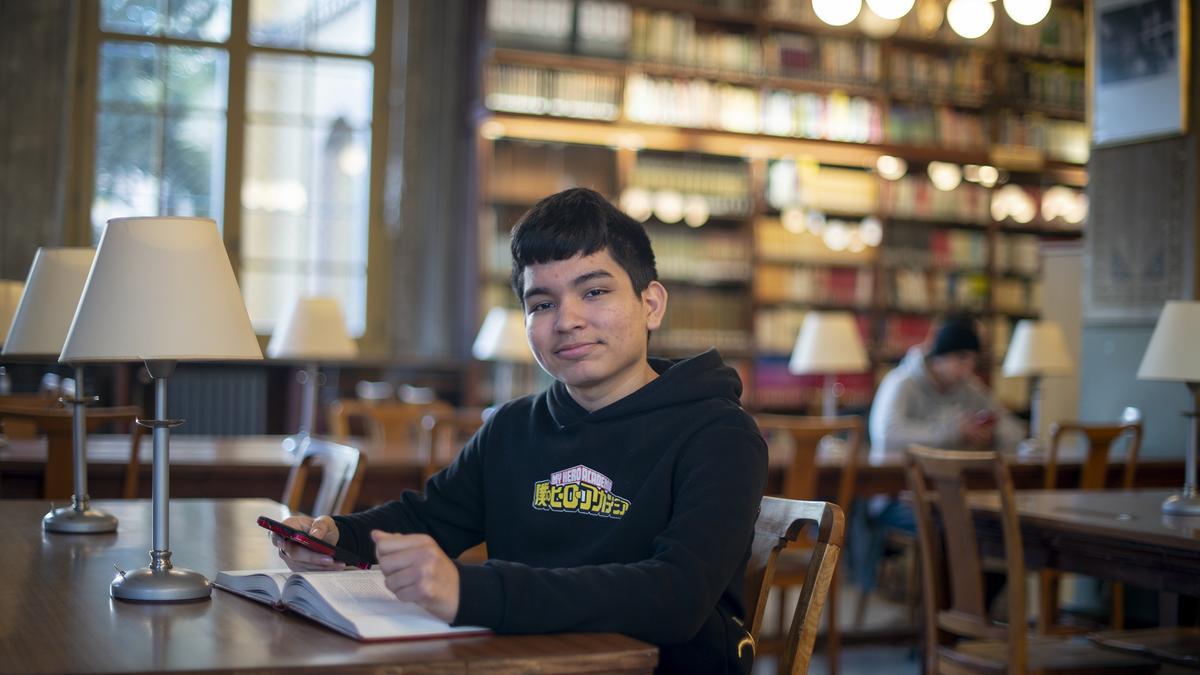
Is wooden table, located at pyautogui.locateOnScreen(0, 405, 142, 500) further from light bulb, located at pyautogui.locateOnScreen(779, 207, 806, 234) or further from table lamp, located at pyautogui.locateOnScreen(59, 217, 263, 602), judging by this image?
light bulb, located at pyautogui.locateOnScreen(779, 207, 806, 234)

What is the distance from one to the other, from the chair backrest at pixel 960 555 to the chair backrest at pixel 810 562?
4.12 feet

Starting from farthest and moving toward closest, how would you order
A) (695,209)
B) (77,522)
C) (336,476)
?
(695,209) → (336,476) → (77,522)

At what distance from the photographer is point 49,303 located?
7.16 ft


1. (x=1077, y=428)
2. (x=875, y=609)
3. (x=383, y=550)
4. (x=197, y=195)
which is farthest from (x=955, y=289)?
(x=383, y=550)

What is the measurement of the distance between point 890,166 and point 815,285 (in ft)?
2.86

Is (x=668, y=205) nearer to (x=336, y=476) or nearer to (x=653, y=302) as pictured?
(x=336, y=476)


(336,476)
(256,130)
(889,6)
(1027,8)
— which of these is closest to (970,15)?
(1027,8)

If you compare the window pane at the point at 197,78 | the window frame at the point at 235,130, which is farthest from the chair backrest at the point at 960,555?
the window pane at the point at 197,78

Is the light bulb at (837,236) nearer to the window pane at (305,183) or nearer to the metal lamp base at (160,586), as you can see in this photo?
the window pane at (305,183)

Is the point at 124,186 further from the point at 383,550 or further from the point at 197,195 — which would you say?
the point at 383,550

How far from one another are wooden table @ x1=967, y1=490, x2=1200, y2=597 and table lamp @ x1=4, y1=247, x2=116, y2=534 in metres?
2.01

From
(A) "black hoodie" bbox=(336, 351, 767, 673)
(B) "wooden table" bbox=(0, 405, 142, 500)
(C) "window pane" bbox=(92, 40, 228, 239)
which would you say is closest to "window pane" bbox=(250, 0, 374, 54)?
(C) "window pane" bbox=(92, 40, 228, 239)

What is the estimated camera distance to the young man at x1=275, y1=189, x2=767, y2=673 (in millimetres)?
1447

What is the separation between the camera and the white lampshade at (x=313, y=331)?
4449mm
